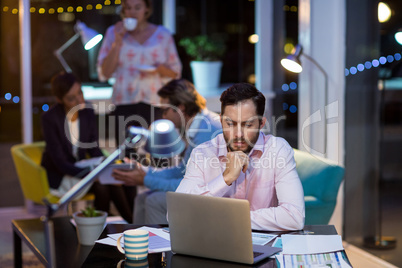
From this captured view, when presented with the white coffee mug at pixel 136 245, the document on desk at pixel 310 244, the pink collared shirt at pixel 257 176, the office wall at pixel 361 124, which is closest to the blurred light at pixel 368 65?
the office wall at pixel 361 124

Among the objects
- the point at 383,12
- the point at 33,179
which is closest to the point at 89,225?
the point at 33,179

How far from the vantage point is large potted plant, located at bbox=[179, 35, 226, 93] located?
5506 millimetres

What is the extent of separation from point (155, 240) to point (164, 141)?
5.88 ft

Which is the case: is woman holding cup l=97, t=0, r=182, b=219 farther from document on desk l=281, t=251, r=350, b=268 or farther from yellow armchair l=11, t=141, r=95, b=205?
document on desk l=281, t=251, r=350, b=268

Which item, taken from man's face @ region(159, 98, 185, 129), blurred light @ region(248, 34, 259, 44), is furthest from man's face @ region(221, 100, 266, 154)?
blurred light @ region(248, 34, 259, 44)

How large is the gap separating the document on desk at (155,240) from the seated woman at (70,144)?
1876 mm

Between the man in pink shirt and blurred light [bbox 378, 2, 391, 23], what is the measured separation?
1.61 m

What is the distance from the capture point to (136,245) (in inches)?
70.4

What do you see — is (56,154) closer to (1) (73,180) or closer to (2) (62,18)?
(1) (73,180)

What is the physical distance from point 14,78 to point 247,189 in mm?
3332

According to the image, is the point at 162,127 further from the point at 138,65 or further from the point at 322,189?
the point at 322,189

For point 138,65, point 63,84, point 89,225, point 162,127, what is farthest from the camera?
point 138,65

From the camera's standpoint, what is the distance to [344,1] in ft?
12.8

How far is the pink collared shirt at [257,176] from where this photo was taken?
2.29 meters
